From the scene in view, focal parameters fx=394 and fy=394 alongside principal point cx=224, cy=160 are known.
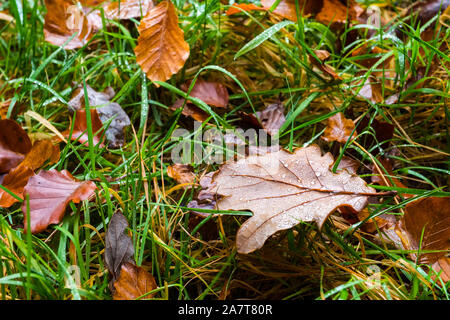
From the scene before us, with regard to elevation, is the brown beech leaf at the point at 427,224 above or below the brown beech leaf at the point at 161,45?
below

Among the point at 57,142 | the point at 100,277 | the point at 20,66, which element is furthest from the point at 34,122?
the point at 100,277

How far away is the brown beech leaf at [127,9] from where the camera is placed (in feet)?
4.80

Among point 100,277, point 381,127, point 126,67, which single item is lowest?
point 100,277

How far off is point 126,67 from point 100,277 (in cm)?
76

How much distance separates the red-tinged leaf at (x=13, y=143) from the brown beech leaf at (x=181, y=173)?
0.43 meters

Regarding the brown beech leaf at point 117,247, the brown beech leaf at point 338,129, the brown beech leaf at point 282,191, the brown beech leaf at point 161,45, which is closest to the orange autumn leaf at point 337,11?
the brown beech leaf at point 338,129

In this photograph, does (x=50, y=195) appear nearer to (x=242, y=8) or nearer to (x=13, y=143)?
(x=13, y=143)

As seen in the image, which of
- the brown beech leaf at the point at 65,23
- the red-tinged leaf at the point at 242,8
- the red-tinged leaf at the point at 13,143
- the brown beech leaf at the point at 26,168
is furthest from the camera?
the brown beech leaf at the point at 65,23

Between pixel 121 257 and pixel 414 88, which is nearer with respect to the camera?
A: pixel 121 257

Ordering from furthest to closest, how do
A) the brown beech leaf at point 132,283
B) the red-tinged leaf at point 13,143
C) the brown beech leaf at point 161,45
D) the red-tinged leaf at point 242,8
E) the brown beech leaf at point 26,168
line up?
the red-tinged leaf at point 242,8 < the brown beech leaf at point 161,45 < the red-tinged leaf at point 13,143 < the brown beech leaf at point 26,168 < the brown beech leaf at point 132,283

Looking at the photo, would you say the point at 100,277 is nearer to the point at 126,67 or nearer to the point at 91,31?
the point at 126,67

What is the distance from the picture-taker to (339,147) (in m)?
1.21

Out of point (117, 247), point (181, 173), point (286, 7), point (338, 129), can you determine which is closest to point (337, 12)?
point (286, 7)

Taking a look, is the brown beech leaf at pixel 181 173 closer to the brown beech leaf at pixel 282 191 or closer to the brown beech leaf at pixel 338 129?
the brown beech leaf at pixel 282 191
